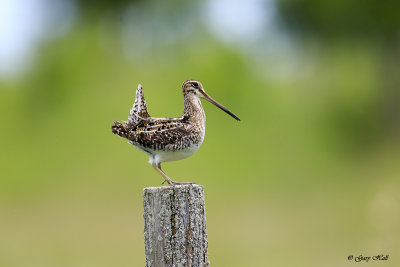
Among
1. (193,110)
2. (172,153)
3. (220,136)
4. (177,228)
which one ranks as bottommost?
(177,228)

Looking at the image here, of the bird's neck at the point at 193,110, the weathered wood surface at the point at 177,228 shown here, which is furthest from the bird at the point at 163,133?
the weathered wood surface at the point at 177,228

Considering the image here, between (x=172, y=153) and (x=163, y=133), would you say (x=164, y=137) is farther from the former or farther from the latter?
(x=172, y=153)

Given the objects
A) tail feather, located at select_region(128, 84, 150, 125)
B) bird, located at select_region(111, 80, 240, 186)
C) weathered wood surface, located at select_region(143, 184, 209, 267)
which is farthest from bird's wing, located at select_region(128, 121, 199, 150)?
weathered wood surface, located at select_region(143, 184, 209, 267)

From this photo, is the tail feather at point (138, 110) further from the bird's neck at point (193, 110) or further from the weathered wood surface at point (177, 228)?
the weathered wood surface at point (177, 228)

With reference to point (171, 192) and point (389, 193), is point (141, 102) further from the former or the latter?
point (389, 193)

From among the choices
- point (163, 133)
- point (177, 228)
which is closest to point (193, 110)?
point (163, 133)

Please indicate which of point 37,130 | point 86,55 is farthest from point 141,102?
point 86,55

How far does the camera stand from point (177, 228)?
5.07 metres

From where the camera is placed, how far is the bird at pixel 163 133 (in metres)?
6.39

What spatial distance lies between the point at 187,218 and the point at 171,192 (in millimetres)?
231

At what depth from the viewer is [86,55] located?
24.5 meters

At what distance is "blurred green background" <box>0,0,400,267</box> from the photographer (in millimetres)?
13016

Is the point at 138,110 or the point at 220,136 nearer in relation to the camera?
the point at 138,110

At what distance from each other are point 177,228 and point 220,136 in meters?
14.6
